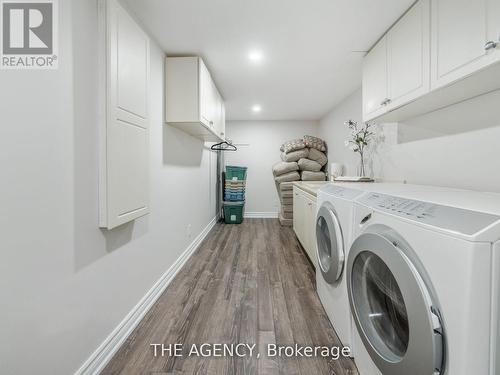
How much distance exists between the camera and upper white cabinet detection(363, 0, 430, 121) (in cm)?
136

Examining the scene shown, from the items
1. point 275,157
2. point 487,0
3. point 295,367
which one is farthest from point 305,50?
point 275,157

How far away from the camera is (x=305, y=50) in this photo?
6.69 feet

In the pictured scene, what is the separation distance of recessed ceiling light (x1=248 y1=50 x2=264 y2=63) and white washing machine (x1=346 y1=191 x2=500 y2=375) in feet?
5.80

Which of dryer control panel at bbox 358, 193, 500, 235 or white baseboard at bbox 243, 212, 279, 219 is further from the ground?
dryer control panel at bbox 358, 193, 500, 235

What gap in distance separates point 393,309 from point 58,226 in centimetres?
144

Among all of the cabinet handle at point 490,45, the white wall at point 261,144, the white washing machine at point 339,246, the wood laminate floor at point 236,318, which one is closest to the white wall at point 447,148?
the white washing machine at point 339,246

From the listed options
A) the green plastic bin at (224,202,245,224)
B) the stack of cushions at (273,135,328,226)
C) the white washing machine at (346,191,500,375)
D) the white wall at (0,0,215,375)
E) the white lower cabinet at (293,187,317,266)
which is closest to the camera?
the white washing machine at (346,191,500,375)

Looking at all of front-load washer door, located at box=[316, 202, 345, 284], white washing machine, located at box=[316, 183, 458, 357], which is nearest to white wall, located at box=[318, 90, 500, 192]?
white washing machine, located at box=[316, 183, 458, 357]

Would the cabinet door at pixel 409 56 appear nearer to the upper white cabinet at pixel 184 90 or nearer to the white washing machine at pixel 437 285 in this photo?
the white washing machine at pixel 437 285

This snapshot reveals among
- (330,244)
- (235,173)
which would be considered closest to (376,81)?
(330,244)

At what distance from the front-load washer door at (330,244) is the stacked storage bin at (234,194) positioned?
2.72 m

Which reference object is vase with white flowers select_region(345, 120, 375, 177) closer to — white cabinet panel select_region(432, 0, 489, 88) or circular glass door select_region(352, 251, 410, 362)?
white cabinet panel select_region(432, 0, 489, 88)

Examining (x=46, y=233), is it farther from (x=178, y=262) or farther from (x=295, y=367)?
(x=178, y=262)

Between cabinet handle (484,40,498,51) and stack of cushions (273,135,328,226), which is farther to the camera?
stack of cushions (273,135,328,226)
